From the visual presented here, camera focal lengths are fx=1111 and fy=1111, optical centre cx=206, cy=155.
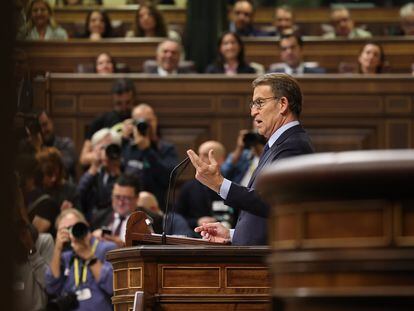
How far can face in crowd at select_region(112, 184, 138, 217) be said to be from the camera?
8266mm

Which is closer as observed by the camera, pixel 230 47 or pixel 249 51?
pixel 230 47

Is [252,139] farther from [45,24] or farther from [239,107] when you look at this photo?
[45,24]

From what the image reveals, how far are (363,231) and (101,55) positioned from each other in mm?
9362

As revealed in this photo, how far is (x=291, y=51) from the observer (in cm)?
1114

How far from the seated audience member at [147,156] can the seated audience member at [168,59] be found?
129cm

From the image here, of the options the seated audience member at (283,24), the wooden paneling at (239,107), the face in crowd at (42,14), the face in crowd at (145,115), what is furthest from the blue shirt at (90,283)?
the seated audience member at (283,24)

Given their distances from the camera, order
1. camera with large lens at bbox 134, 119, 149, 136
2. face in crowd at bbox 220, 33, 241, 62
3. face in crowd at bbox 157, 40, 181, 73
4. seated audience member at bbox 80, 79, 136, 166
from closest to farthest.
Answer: camera with large lens at bbox 134, 119, 149, 136 → seated audience member at bbox 80, 79, 136, 166 → face in crowd at bbox 157, 40, 181, 73 → face in crowd at bbox 220, 33, 241, 62

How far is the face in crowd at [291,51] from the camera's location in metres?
11.1

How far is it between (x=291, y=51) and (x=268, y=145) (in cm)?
606

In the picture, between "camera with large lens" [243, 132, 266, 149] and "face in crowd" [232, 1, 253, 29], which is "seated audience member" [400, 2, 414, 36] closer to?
"face in crowd" [232, 1, 253, 29]

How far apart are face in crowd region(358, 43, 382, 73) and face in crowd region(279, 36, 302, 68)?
663 millimetres

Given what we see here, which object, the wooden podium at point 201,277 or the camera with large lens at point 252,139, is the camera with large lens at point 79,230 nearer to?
the camera with large lens at point 252,139

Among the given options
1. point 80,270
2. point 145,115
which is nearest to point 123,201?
point 80,270

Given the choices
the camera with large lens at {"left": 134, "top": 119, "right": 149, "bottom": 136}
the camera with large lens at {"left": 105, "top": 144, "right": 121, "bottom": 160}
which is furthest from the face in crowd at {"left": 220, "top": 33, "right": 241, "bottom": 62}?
the camera with large lens at {"left": 105, "top": 144, "right": 121, "bottom": 160}
